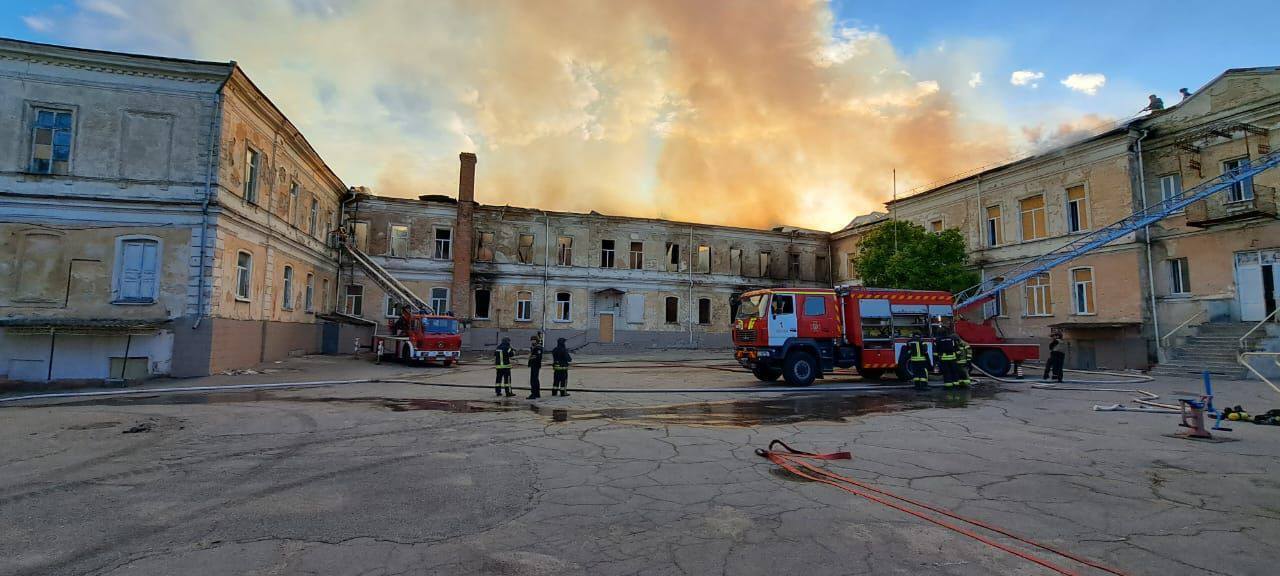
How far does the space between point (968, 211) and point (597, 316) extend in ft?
70.6

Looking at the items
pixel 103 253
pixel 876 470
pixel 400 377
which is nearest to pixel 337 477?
pixel 876 470

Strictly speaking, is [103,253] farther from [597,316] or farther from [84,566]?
[597,316]

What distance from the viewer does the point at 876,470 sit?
264 inches

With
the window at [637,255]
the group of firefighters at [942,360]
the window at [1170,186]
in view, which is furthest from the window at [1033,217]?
the window at [637,255]

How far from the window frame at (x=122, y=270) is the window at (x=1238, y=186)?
117ft

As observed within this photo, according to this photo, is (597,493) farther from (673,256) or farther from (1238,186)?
(673,256)

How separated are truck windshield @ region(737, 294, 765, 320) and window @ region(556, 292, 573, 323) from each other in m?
18.6


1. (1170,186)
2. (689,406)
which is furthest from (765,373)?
(1170,186)

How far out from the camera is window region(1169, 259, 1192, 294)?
70.9 ft

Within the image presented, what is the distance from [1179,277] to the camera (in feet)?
72.1

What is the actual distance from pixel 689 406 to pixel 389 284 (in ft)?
69.2

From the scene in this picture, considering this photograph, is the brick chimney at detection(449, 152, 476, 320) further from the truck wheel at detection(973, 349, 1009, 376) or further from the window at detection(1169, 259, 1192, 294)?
the window at detection(1169, 259, 1192, 294)

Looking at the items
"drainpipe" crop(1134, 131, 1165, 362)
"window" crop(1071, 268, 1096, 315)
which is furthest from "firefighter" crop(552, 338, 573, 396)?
"window" crop(1071, 268, 1096, 315)

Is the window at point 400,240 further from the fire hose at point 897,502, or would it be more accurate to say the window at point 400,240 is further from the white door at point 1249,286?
the white door at point 1249,286
